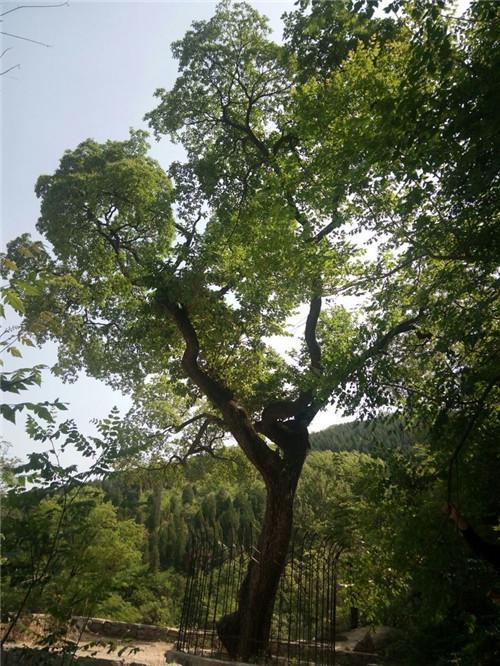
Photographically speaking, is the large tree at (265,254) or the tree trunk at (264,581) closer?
the large tree at (265,254)

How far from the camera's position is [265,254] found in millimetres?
7895

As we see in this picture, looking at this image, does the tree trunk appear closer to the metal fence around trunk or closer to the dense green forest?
the metal fence around trunk

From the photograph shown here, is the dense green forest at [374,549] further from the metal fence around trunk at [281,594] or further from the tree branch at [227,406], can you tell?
the tree branch at [227,406]

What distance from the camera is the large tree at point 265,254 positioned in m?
5.09

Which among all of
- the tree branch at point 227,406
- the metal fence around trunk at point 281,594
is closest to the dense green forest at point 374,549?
the metal fence around trunk at point 281,594

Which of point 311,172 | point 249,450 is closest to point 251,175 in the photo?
point 311,172

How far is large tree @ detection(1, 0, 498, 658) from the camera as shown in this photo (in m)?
5.09

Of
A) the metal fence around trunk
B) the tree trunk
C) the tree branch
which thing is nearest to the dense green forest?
the metal fence around trunk

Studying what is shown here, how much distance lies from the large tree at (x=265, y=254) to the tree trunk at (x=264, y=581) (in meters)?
0.03

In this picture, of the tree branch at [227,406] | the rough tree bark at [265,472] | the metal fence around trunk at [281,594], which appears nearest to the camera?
the metal fence around trunk at [281,594]

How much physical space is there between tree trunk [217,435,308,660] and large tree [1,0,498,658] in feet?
0.10

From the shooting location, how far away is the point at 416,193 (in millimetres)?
3893

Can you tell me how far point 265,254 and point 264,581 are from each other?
18.5 ft

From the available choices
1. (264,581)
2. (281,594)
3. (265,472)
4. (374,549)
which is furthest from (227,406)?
(281,594)
